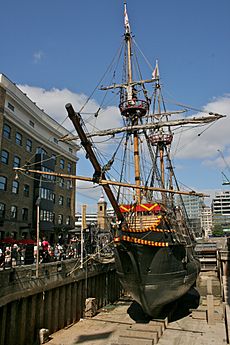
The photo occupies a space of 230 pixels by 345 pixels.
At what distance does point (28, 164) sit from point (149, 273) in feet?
65.9

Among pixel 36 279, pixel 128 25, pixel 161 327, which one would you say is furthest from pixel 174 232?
pixel 128 25

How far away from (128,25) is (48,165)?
18.1 meters

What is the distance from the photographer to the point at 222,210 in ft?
582

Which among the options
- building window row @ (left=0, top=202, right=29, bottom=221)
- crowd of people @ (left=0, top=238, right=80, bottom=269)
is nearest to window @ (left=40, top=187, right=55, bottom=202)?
building window row @ (left=0, top=202, right=29, bottom=221)

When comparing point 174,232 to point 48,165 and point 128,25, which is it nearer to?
point 128,25

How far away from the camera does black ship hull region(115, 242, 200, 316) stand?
54.4 feet

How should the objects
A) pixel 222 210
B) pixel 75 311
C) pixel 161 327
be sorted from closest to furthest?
pixel 161 327
pixel 75 311
pixel 222 210

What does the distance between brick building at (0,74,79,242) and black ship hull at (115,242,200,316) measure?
1156cm

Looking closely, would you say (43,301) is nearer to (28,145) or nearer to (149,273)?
(149,273)

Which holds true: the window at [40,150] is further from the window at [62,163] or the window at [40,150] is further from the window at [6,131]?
the window at [6,131]

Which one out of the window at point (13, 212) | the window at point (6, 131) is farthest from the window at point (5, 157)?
the window at point (13, 212)

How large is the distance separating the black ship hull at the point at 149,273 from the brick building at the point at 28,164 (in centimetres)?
1156

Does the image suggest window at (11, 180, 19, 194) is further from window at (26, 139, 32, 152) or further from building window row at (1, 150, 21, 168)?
window at (26, 139, 32, 152)

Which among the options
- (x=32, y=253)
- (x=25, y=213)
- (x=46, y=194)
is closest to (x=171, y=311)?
(x=32, y=253)
